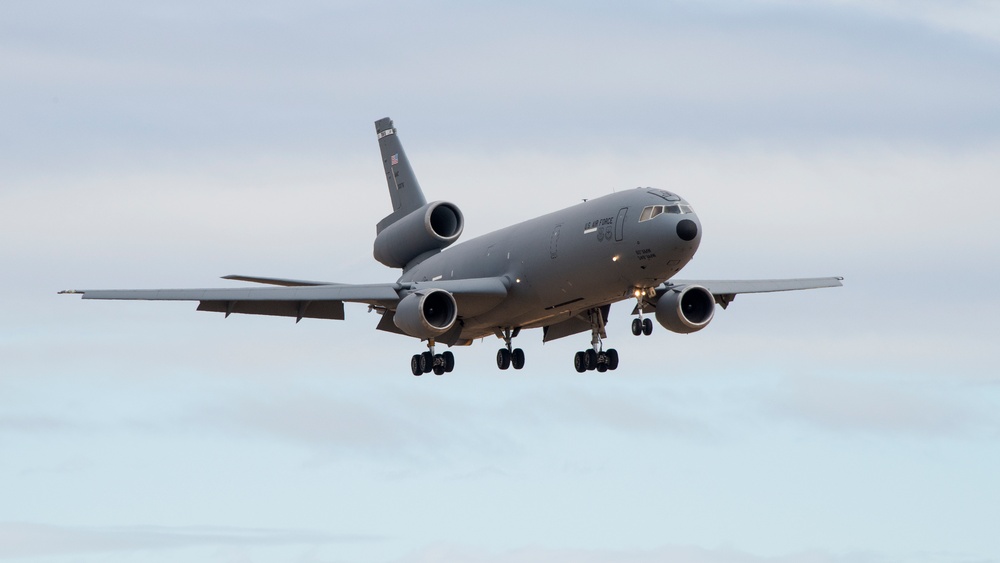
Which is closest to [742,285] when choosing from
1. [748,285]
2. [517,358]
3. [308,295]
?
[748,285]

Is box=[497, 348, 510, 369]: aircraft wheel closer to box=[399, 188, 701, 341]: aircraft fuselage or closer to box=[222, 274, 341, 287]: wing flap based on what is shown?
box=[399, 188, 701, 341]: aircraft fuselage

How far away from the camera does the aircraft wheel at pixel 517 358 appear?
52.2 meters

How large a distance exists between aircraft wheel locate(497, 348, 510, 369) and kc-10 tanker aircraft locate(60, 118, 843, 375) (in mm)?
31

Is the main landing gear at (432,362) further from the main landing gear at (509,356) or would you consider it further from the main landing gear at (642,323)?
the main landing gear at (642,323)

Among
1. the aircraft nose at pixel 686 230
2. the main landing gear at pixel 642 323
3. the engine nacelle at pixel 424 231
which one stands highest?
the engine nacelle at pixel 424 231

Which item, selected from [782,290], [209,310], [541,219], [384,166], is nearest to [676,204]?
[541,219]

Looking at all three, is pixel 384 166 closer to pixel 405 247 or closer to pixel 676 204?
pixel 405 247

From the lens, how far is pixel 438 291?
157 ft

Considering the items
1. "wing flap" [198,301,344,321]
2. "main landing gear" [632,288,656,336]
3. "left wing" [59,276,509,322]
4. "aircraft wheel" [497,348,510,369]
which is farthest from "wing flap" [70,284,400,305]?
"main landing gear" [632,288,656,336]

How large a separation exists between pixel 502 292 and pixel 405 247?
25.2ft

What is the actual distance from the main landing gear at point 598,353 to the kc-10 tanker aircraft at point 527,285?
0.03 m

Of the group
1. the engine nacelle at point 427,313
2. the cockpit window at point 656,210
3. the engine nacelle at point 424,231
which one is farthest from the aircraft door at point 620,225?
A: the engine nacelle at point 424,231

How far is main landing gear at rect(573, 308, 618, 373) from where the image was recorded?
162 feet

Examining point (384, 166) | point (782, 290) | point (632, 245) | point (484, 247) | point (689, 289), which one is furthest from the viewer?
point (384, 166)
